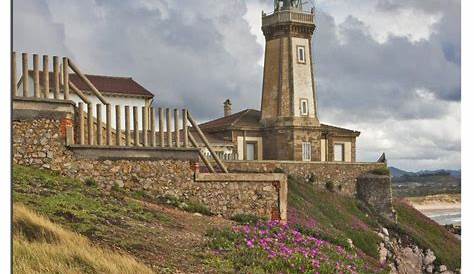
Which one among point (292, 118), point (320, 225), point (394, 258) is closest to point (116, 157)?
point (320, 225)

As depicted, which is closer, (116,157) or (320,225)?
(116,157)

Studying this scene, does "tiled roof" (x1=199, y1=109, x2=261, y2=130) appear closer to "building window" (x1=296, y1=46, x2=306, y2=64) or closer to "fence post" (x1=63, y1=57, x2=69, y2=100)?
"building window" (x1=296, y1=46, x2=306, y2=64)

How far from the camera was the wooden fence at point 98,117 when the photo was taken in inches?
375

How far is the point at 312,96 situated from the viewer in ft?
95.8

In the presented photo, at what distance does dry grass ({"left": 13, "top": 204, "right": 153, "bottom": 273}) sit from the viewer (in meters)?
7.26

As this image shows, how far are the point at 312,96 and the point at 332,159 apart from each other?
10.6ft

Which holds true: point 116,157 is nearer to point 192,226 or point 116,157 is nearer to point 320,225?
point 192,226

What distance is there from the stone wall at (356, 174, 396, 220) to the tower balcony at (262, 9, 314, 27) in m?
6.82

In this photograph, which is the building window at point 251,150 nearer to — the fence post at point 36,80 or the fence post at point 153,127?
the fence post at point 153,127

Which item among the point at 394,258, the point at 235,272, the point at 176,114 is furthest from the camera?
the point at 394,258

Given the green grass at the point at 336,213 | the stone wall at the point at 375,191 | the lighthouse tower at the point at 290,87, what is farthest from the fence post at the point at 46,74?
the stone wall at the point at 375,191

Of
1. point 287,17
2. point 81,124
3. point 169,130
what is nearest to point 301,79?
point 287,17

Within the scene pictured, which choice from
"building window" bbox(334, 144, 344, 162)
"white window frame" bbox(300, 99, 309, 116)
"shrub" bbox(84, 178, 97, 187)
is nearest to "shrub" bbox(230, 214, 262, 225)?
"shrub" bbox(84, 178, 97, 187)

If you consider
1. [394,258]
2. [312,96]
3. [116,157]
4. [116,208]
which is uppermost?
[312,96]
